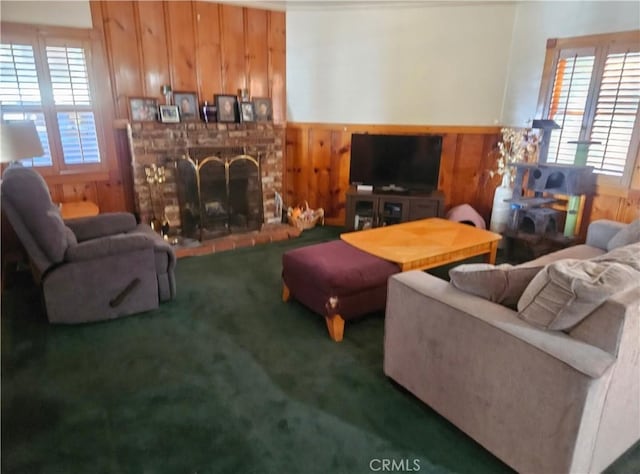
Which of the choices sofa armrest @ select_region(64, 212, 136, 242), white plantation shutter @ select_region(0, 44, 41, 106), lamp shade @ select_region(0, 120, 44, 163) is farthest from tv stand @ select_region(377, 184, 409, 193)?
white plantation shutter @ select_region(0, 44, 41, 106)

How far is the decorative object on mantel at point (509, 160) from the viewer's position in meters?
4.23

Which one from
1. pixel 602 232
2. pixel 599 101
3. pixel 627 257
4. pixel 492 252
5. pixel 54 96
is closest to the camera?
pixel 627 257

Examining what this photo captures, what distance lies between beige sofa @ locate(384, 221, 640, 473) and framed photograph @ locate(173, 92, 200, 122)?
3.36 m

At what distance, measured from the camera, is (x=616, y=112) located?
3.61 meters

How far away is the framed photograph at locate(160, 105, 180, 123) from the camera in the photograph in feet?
13.9

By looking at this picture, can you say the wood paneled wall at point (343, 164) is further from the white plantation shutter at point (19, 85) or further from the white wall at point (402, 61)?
the white plantation shutter at point (19, 85)

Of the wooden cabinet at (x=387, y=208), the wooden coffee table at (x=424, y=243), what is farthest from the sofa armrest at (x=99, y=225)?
the wooden cabinet at (x=387, y=208)

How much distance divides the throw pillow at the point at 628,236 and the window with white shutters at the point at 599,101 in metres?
1.23

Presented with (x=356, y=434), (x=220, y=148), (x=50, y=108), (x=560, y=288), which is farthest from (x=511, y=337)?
(x=50, y=108)

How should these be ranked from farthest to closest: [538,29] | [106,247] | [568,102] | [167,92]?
[167,92], [538,29], [568,102], [106,247]

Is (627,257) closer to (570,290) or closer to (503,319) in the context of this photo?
(570,290)

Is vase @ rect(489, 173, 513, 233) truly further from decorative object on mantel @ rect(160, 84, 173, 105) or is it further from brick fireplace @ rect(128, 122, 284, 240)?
decorative object on mantel @ rect(160, 84, 173, 105)

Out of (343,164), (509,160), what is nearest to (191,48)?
(343,164)

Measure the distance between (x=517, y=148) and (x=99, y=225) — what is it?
4000 mm
